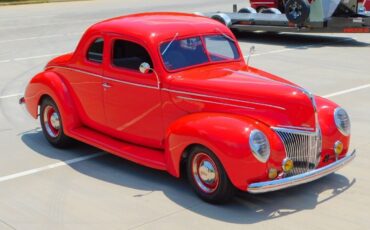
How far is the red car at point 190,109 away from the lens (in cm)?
577

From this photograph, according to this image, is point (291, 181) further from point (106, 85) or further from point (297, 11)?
point (297, 11)

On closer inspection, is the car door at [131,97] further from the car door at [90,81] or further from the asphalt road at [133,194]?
the asphalt road at [133,194]

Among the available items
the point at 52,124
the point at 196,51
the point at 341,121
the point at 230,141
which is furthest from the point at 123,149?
the point at 341,121

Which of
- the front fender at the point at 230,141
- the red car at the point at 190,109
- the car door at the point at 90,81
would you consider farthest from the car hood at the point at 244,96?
the car door at the point at 90,81

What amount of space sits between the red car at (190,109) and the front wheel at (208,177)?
0.04ft

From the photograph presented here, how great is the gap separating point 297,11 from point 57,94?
35.5 feet

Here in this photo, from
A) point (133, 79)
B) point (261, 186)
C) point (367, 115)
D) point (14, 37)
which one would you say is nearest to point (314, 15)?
point (367, 115)

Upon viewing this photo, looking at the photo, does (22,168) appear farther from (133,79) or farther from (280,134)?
(280,134)

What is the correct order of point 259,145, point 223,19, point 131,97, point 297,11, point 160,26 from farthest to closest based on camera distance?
1. point 223,19
2. point 297,11
3. point 160,26
4. point 131,97
5. point 259,145

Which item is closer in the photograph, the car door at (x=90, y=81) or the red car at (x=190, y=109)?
the red car at (x=190, y=109)

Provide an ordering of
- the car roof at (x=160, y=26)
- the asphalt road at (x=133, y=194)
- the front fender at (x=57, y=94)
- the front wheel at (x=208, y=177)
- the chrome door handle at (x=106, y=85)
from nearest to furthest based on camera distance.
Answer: the asphalt road at (x=133, y=194)
the front wheel at (x=208, y=177)
the car roof at (x=160, y=26)
the chrome door handle at (x=106, y=85)
the front fender at (x=57, y=94)

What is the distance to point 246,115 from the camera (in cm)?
606

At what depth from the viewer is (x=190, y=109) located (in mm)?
6426

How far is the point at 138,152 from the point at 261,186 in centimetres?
182
